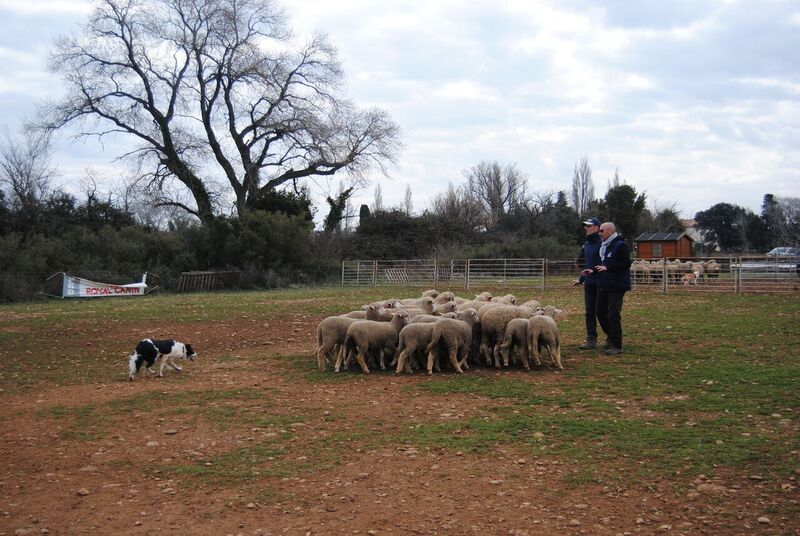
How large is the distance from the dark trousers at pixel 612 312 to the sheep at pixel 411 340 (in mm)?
2925

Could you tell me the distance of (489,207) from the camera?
6919cm

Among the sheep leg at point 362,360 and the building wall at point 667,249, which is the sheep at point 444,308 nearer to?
the sheep leg at point 362,360

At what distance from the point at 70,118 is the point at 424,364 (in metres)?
33.5

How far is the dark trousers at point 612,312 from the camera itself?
10.5 metres

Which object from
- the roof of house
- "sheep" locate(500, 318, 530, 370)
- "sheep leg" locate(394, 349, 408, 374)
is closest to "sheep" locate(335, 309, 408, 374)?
"sheep leg" locate(394, 349, 408, 374)

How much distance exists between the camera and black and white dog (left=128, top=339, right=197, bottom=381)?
9695 mm

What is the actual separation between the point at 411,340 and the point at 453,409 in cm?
229

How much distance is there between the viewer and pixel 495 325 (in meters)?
10.2

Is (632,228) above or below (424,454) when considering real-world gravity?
above

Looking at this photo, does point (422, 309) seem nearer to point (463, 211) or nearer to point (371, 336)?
point (371, 336)

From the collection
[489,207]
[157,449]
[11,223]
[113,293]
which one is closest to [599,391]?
[157,449]

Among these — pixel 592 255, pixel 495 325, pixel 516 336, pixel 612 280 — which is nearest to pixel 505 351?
pixel 516 336

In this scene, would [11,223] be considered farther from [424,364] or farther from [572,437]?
[572,437]

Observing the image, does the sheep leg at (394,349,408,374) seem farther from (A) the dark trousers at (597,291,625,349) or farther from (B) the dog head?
(B) the dog head
